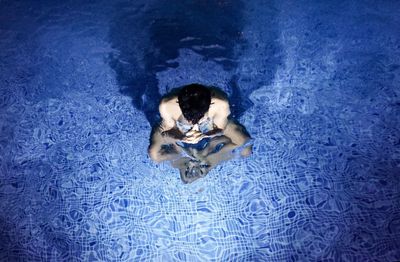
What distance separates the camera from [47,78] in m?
4.32

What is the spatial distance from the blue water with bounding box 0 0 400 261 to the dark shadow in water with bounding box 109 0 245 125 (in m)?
0.02

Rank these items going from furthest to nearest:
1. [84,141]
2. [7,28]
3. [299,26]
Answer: [7,28] → [299,26] → [84,141]

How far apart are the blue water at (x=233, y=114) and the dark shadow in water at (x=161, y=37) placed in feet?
0.08

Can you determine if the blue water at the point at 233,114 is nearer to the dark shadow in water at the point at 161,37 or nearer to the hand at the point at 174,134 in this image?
the dark shadow in water at the point at 161,37

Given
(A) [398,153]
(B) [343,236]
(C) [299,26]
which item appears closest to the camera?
(B) [343,236]

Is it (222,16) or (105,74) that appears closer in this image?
(105,74)

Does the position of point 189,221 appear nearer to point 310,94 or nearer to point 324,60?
point 310,94

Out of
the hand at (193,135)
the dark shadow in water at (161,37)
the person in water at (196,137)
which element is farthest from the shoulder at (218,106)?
the dark shadow in water at (161,37)

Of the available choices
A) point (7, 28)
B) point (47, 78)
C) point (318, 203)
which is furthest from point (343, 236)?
point (7, 28)

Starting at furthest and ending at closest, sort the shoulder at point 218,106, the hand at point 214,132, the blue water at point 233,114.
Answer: the hand at point 214,132
the blue water at point 233,114
the shoulder at point 218,106

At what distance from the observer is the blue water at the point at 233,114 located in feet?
10.0

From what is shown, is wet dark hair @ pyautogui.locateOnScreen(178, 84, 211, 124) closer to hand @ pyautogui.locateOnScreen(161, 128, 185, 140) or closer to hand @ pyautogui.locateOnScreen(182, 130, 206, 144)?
hand @ pyautogui.locateOnScreen(182, 130, 206, 144)

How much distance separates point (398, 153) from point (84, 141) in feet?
12.2

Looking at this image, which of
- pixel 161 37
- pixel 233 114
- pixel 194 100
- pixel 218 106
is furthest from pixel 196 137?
pixel 161 37
